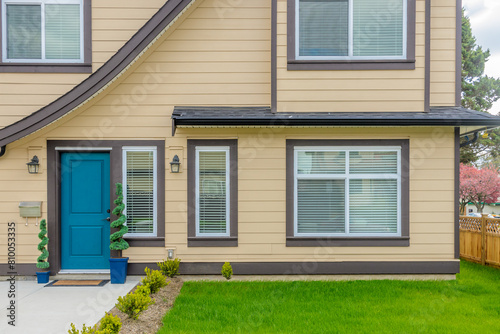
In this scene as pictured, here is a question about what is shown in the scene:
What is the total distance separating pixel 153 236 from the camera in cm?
618

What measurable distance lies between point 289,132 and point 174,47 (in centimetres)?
→ 242

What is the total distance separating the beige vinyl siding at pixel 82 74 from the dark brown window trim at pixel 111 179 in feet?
2.71

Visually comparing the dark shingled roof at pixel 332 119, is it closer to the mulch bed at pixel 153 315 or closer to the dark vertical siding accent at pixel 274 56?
the dark vertical siding accent at pixel 274 56

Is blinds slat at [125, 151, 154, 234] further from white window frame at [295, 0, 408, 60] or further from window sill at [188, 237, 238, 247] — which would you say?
white window frame at [295, 0, 408, 60]

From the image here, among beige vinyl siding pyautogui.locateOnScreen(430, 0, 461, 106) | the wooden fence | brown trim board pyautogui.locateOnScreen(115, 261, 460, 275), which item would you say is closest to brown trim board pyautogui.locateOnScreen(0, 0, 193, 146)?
brown trim board pyautogui.locateOnScreen(115, 261, 460, 275)

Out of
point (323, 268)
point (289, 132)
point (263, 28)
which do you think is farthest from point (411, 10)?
point (323, 268)

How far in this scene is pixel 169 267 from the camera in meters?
5.84

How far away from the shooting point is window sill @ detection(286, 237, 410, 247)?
6160 mm

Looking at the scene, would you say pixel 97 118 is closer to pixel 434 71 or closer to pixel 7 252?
pixel 7 252

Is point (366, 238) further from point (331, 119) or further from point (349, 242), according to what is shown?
point (331, 119)

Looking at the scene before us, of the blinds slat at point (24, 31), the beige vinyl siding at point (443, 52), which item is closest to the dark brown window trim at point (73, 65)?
the blinds slat at point (24, 31)

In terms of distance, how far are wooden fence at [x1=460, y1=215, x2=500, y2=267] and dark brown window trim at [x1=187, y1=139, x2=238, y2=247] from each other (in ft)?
18.0

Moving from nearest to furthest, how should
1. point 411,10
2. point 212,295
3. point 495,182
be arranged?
1. point 212,295
2. point 411,10
3. point 495,182

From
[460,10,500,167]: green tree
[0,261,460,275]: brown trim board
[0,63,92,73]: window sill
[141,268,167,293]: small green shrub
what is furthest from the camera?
[460,10,500,167]: green tree
